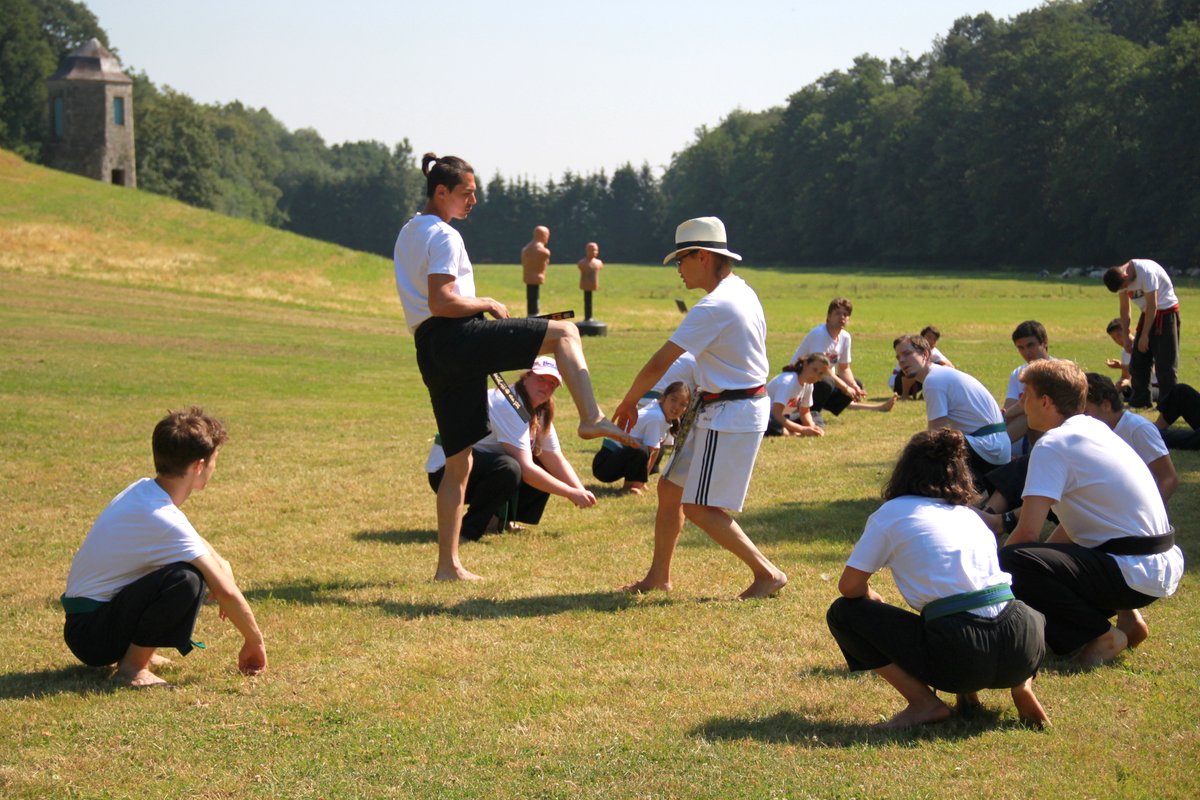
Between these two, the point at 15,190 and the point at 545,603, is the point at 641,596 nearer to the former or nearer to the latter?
the point at 545,603

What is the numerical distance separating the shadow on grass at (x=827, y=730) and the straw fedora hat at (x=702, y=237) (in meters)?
2.80

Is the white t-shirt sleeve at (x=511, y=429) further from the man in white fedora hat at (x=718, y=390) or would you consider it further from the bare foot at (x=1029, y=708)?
the bare foot at (x=1029, y=708)

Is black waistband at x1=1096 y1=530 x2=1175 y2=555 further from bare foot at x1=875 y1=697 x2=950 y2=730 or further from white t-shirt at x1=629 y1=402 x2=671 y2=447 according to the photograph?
white t-shirt at x1=629 y1=402 x2=671 y2=447

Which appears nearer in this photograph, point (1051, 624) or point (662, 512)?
point (1051, 624)

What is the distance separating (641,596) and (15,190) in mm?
52353

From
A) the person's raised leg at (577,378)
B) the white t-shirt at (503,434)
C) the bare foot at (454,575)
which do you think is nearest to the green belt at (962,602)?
the person's raised leg at (577,378)

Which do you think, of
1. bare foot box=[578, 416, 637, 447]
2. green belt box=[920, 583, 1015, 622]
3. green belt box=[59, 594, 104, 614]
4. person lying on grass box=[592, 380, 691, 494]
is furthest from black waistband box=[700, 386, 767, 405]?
person lying on grass box=[592, 380, 691, 494]

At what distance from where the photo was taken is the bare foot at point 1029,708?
480 centimetres

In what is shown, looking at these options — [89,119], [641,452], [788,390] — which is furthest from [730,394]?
[89,119]

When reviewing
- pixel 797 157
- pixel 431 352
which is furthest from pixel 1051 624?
pixel 797 157

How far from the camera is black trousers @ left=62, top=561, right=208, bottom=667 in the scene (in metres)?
5.25

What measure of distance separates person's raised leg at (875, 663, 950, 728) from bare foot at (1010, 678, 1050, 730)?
0.90 feet

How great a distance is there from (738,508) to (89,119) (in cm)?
7588

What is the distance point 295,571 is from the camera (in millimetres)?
7742
